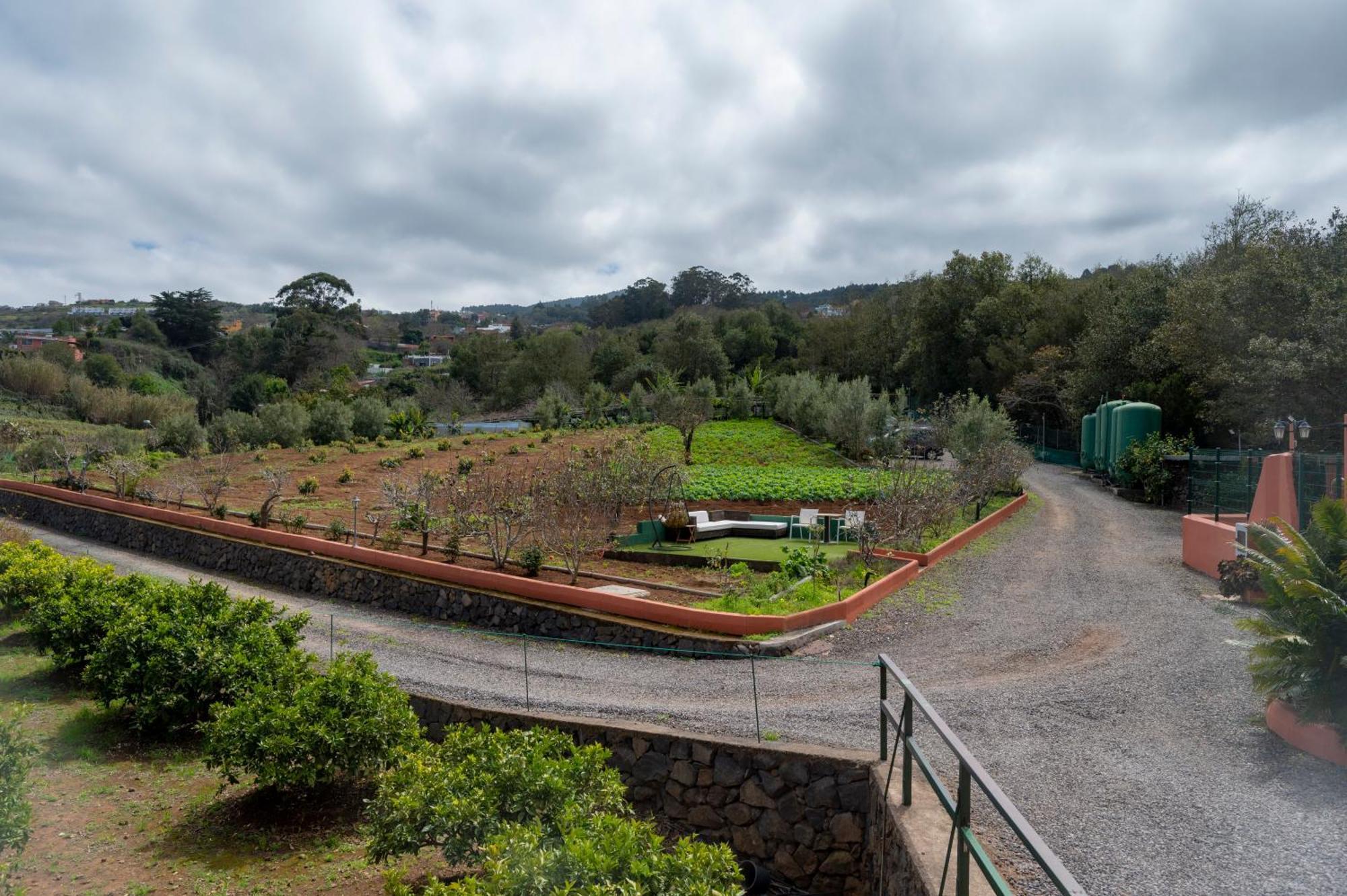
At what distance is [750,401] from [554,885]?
39383 mm

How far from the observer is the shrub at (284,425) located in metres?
30.1

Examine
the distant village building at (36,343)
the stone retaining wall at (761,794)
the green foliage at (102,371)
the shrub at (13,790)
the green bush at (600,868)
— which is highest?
the distant village building at (36,343)

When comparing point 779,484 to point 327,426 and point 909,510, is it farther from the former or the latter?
point 327,426

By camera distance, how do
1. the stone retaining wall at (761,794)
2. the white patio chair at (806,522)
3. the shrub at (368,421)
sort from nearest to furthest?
the stone retaining wall at (761,794)
the white patio chair at (806,522)
the shrub at (368,421)

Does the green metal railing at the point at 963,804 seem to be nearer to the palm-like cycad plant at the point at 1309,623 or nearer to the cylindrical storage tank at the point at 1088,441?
the palm-like cycad plant at the point at 1309,623

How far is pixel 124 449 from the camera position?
27.5 metres

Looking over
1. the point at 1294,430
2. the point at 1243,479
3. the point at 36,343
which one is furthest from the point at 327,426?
the point at 36,343

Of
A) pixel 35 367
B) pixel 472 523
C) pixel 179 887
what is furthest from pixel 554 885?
pixel 35 367

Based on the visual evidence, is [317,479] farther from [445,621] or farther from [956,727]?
[956,727]

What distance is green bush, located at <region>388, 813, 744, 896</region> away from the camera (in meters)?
4.09

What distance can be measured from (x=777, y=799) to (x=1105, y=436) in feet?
84.1

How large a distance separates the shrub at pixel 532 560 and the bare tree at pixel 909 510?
4.88 metres

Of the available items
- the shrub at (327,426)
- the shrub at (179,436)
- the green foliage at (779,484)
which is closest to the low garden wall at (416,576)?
the shrub at (179,436)

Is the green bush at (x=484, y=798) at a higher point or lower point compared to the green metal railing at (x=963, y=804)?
lower
